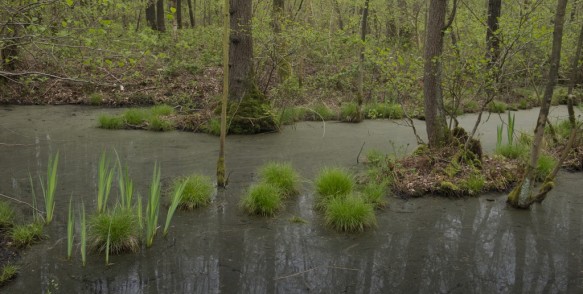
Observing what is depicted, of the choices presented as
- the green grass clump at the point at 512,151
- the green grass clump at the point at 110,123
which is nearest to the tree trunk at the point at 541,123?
the green grass clump at the point at 512,151

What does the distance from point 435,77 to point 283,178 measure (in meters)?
2.50

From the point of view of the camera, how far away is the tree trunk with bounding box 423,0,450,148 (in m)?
6.28

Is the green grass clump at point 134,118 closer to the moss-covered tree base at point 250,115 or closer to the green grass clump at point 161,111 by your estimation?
the green grass clump at point 161,111

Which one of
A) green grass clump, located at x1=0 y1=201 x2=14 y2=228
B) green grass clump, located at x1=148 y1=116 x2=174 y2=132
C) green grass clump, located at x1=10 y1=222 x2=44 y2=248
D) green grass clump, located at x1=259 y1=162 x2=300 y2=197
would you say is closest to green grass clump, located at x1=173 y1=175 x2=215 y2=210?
green grass clump, located at x1=259 y1=162 x2=300 y2=197

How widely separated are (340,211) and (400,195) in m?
1.23

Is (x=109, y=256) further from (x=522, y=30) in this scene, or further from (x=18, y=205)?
(x=522, y=30)

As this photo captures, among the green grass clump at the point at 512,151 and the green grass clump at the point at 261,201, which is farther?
the green grass clump at the point at 512,151

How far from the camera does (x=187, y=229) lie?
15.4ft

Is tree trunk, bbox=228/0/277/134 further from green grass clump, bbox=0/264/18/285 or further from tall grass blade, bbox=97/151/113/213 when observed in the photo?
green grass clump, bbox=0/264/18/285

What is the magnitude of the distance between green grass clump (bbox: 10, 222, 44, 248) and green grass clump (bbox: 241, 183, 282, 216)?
77.9 inches

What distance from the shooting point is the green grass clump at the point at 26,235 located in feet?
13.7

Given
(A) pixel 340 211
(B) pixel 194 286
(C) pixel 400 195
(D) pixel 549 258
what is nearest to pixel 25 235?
(B) pixel 194 286

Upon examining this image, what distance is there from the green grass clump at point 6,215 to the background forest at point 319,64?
1.88 meters

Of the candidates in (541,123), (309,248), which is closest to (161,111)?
(309,248)
